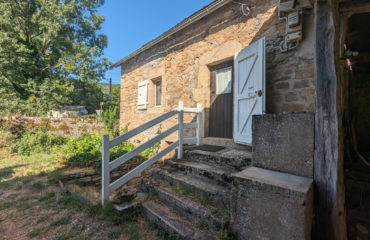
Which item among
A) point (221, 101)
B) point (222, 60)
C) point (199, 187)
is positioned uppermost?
point (222, 60)

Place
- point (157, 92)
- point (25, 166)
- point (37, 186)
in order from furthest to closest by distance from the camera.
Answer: point (157, 92) < point (25, 166) < point (37, 186)

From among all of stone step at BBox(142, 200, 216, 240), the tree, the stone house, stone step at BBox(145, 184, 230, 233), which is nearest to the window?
the stone house

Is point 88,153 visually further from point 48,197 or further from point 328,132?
point 328,132

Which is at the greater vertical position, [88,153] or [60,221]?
[88,153]

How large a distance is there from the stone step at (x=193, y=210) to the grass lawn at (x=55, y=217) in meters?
0.34

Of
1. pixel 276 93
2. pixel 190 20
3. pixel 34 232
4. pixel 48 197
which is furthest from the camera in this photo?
pixel 190 20

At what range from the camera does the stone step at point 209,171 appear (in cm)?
241

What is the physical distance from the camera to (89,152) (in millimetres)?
5141

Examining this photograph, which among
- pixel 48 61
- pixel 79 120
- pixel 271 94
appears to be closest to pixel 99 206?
pixel 271 94

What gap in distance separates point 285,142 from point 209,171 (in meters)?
1.28

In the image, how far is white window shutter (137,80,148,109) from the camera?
648 centimetres

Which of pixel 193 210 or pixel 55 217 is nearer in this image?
pixel 193 210

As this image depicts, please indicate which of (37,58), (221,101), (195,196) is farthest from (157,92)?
(37,58)

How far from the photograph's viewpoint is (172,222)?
2.06 m
